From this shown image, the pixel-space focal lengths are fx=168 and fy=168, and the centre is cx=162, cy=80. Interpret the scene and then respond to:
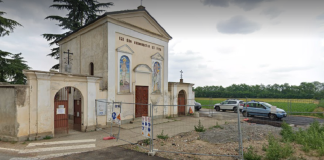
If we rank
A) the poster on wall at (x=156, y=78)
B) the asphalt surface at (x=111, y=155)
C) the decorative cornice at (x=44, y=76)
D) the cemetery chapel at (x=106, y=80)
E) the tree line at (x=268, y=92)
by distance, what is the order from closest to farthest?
the asphalt surface at (x=111, y=155) → the decorative cornice at (x=44, y=76) → the cemetery chapel at (x=106, y=80) → the poster on wall at (x=156, y=78) → the tree line at (x=268, y=92)

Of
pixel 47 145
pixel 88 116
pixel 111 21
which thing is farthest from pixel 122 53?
Result: pixel 47 145

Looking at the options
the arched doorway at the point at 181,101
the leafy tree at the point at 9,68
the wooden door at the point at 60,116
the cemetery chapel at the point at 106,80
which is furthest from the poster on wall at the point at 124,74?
the leafy tree at the point at 9,68

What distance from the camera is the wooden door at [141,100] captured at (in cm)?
1393

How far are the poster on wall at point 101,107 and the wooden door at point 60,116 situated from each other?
1.91 meters

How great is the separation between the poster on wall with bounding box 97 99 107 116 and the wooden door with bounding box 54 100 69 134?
1912mm

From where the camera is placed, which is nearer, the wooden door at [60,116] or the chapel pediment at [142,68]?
the wooden door at [60,116]

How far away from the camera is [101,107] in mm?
11188

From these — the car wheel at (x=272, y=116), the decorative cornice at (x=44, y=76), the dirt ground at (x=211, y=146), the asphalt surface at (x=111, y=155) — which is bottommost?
Answer: the car wheel at (x=272, y=116)

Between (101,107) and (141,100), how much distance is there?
386 cm

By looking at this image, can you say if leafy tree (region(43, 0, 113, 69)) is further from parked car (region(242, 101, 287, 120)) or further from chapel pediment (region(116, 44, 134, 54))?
parked car (region(242, 101, 287, 120))

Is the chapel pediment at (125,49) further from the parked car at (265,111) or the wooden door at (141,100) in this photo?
the parked car at (265,111)

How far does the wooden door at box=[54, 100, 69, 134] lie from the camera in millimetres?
9438

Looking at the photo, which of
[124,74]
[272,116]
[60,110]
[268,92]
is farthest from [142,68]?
[268,92]

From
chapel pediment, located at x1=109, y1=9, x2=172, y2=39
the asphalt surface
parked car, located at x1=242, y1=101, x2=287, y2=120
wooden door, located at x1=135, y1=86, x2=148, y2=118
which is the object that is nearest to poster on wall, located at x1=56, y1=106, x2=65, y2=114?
the asphalt surface
